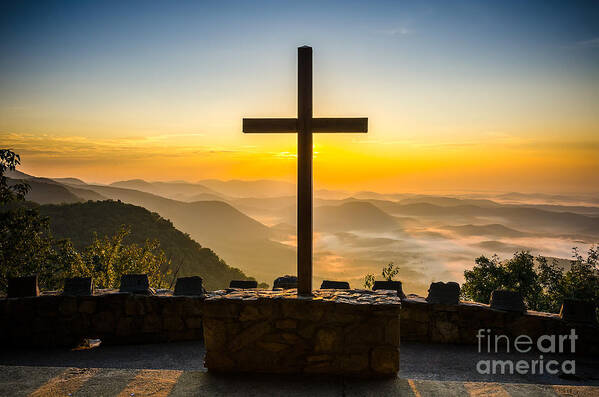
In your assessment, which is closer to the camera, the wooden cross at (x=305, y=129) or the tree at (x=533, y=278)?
the wooden cross at (x=305, y=129)

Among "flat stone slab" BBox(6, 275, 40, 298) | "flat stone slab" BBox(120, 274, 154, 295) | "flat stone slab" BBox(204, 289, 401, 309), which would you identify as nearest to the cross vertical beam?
"flat stone slab" BBox(204, 289, 401, 309)

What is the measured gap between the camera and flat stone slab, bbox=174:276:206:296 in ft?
21.9

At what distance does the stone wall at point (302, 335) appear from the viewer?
4020mm

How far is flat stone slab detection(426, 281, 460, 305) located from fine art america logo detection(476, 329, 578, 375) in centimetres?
57

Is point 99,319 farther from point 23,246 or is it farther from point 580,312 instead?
point 23,246

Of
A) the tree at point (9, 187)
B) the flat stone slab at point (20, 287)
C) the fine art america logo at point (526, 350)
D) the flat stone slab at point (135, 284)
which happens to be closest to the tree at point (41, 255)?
→ the tree at point (9, 187)

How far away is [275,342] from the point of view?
4109 mm

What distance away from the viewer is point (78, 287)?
6.58 meters

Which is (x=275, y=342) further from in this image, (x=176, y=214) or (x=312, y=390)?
(x=176, y=214)

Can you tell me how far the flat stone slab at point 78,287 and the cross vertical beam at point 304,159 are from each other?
388 cm

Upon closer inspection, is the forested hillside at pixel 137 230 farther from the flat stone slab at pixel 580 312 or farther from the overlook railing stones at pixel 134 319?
the flat stone slab at pixel 580 312

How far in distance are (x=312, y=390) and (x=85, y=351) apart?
13.5ft

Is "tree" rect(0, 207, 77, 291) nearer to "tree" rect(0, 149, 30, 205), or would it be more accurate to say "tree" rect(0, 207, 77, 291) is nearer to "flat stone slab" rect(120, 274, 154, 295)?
"tree" rect(0, 149, 30, 205)

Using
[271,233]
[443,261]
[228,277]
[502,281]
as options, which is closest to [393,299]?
[502,281]
